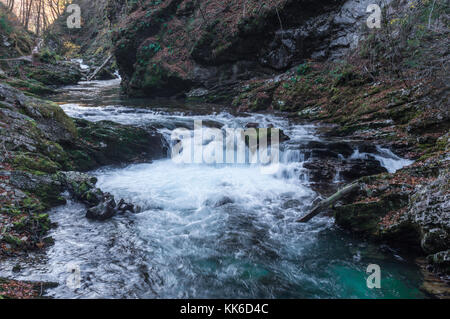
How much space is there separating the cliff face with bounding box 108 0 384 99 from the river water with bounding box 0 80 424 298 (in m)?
8.76

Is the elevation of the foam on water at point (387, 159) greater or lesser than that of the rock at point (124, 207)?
greater

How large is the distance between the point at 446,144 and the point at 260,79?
10.6 metres

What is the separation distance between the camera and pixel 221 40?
621 inches

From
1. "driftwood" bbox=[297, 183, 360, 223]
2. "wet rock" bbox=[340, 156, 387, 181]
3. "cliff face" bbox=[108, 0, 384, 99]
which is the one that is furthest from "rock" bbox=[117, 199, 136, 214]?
"cliff face" bbox=[108, 0, 384, 99]

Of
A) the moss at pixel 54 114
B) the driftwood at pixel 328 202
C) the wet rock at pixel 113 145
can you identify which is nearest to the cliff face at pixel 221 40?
the wet rock at pixel 113 145

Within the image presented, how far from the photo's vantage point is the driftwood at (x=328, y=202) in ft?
17.3

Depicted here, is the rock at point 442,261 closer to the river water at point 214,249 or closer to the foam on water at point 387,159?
the river water at point 214,249

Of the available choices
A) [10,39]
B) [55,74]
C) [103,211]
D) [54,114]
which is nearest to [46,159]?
[54,114]

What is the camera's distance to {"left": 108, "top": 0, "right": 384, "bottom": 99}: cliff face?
44.7 ft

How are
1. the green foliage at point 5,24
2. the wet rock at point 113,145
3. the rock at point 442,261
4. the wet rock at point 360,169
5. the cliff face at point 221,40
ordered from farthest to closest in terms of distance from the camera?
the green foliage at point 5,24 → the cliff face at point 221,40 → the wet rock at point 113,145 → the wet rock at point 360,169 → the rock at point 442,261

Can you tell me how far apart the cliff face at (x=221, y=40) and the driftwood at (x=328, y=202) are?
33.1 ft

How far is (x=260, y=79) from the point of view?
1525 centimetres

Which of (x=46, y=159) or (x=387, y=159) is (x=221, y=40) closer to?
(x=387, y=159)
